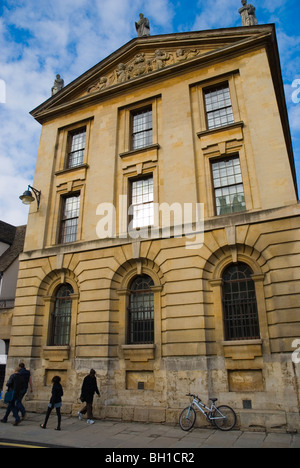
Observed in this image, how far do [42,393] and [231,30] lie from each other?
18081mm

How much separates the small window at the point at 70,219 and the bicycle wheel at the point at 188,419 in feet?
30.2

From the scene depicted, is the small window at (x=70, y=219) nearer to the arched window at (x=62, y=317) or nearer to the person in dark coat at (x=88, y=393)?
the arched window at (x=62, y=317)

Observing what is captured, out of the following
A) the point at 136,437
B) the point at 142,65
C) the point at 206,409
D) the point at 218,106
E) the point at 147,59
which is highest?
the point at 147,59

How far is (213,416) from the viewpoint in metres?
10.1

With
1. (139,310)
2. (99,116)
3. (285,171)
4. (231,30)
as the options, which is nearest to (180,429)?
(139,310)

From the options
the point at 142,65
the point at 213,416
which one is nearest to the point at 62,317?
the point at 213,416

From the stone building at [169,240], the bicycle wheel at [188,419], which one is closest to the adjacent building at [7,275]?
the stone building at [169,240]

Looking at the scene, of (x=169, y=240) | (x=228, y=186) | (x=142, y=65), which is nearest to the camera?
(x=169, y=240)

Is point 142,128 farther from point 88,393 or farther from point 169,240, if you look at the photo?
point 88,393

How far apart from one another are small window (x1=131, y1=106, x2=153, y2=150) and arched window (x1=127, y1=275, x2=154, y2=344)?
668 centimetres

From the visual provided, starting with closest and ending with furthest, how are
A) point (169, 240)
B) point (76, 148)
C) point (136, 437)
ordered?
1. point (136, 437)
2. point (169, 240)
3. point (76, 148)

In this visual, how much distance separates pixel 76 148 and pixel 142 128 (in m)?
4.05

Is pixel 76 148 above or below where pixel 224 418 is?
above

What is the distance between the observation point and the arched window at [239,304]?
11467 mm
